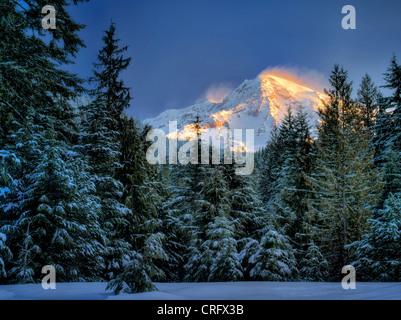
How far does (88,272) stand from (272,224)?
1080 cm

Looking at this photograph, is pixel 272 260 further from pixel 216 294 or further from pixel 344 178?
pixel 216 294

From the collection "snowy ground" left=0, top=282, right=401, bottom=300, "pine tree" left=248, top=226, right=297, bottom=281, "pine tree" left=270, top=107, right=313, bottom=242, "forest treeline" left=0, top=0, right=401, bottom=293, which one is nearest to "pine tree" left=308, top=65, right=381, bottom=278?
"forest treeline" left=0, top=0, right=401, bottom=293

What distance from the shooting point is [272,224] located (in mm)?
17109

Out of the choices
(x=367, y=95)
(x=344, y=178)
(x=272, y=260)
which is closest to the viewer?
(x=272, y=260)

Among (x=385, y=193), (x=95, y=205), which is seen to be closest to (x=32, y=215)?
(x=95, y=205)

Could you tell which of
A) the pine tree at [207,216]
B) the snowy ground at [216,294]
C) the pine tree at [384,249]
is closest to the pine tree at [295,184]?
the pine tree at [207,216]

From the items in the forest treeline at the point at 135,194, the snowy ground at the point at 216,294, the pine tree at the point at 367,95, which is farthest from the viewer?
the pine tree at the point at 367,95

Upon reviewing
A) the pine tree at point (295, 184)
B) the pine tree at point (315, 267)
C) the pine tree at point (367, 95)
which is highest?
the pine tree at point (367, 95)

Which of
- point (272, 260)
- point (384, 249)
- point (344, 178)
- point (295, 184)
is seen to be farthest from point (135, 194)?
point (295, 184)

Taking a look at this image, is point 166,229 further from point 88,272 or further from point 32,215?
point 32,215

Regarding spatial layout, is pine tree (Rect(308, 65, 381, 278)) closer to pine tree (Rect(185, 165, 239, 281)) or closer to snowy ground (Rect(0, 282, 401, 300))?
pine tree (Rect(185, 165, 239, 281))

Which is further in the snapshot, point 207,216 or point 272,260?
point 207,216

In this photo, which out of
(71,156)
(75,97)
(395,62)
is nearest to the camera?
(75,97)

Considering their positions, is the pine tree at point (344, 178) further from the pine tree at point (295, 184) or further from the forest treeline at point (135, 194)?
the pine tree at point (295, 184)
